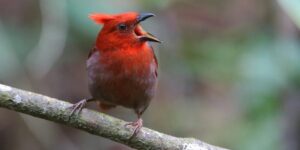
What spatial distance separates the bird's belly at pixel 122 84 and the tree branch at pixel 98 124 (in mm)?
308

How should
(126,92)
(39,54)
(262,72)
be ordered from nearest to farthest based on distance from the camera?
1. (126,92)
2. (39,54)
3. (262,72)

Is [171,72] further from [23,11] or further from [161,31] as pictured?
[23,11]

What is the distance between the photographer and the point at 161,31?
4688mm

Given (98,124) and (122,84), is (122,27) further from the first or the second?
(98,124)

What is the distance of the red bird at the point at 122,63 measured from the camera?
3.42 metres

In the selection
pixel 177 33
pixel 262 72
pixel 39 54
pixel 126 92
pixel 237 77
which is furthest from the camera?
pixel 177 33

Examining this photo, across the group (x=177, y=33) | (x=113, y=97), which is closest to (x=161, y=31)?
Answer: (x=177, y=33)

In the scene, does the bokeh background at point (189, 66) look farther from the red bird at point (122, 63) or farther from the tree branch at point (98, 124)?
Answer: the tree branch at point (98, 124)

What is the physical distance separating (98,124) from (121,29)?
2.11 ft

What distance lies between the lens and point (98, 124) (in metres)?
3.06

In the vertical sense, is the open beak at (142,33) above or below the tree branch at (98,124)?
above

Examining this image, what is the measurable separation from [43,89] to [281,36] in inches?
74.0

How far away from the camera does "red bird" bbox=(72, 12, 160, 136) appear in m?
3.42

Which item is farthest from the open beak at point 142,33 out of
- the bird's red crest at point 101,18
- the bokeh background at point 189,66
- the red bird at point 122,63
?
the bokeh background at point 189,66
